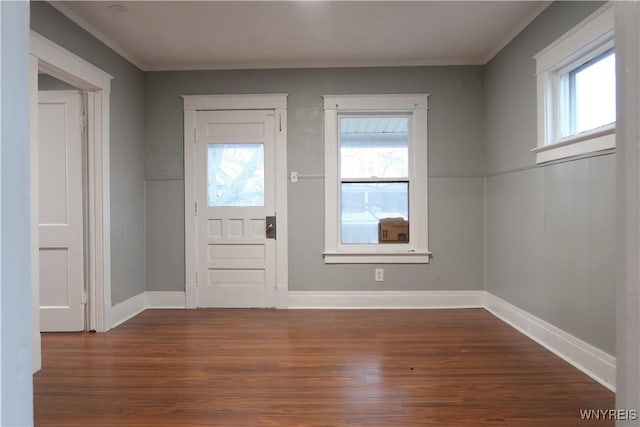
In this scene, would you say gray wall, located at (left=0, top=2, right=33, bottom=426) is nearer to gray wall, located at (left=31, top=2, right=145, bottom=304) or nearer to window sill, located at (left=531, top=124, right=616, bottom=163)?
window sill, located at (left=531, top=124, right=616, bottom=163)

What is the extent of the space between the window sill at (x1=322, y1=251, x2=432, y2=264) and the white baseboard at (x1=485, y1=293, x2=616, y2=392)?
82 centimetres

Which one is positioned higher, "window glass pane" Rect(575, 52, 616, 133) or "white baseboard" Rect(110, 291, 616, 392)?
"window glass pane" Rect(575, 52, 616, 133)

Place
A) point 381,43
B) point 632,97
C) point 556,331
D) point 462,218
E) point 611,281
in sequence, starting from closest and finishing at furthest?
point 632,97
point 611,281
point 556,331
point 381,43
point 462,218

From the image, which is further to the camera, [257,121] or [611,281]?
[257,121]

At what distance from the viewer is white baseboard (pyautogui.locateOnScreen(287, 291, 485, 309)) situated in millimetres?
3826

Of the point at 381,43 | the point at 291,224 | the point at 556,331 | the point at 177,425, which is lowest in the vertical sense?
the point at 177,425

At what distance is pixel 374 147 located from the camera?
388 centimetres

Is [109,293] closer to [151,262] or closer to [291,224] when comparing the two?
[151,262]

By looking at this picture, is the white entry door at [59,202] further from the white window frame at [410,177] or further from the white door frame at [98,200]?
the white window frame at [410,177]

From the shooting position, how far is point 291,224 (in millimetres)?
3877

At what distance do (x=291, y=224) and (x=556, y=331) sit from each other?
249 cm

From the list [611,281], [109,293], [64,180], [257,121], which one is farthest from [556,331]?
[64,180]

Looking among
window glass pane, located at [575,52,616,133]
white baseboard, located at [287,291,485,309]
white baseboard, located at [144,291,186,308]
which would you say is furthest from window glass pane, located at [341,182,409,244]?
white baseboard, located at [144,291,186,308]

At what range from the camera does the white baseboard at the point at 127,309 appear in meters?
3.34
